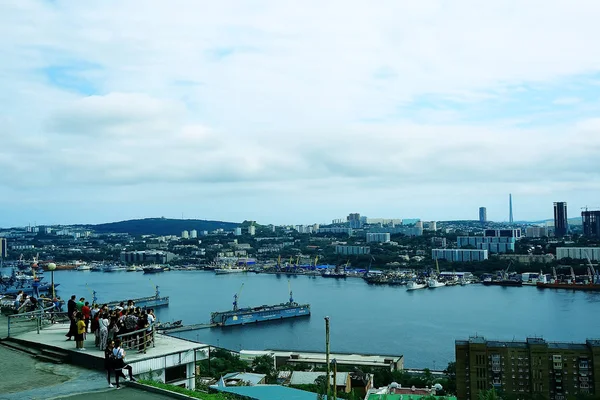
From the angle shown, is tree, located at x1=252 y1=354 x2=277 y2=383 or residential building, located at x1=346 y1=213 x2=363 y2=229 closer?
tree, located at x1=252 y1=354 x2=277 y2=383

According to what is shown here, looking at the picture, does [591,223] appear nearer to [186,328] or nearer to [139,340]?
[186,328]

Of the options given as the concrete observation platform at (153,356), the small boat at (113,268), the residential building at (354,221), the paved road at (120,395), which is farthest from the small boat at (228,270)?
the residential building at (354,221)

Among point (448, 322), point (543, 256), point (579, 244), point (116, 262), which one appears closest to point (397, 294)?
point (448, 322)

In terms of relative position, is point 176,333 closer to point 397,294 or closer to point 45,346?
point 397,294

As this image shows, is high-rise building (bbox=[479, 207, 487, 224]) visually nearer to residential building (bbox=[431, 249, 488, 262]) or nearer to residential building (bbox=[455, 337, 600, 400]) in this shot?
residential building (bbox=[431, 249, 488, 262])

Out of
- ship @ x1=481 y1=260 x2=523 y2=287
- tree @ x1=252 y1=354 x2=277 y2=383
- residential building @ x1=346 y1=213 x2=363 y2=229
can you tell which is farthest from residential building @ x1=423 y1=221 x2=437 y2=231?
tree @ x1=252 y1=354 x2=277 y2=383

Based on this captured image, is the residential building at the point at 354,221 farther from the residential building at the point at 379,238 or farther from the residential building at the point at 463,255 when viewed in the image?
the residential building at the point at 463,255

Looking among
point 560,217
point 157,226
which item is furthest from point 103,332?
point 157,226
